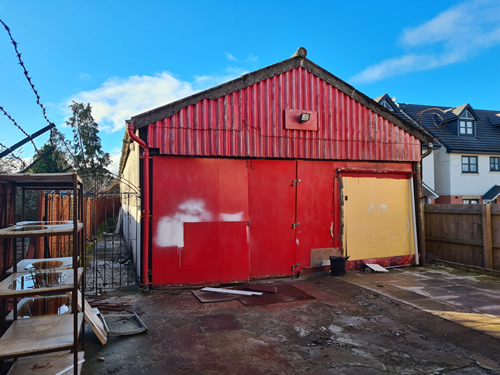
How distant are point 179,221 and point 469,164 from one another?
75.2ft

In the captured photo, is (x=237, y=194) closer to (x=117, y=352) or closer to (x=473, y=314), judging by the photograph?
(x=117, y=352)

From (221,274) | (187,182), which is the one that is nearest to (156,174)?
(187,182)

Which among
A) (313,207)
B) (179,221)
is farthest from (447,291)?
(179,221)

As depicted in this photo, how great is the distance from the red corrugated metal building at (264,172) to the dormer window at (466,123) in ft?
55.5

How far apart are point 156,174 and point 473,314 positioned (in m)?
6.57

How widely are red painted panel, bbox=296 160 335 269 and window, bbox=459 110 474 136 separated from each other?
19694mm

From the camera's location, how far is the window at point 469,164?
74.7 ft

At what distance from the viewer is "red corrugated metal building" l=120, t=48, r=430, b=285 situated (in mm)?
7355

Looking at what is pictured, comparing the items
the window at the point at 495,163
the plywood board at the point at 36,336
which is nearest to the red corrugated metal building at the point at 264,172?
the plywood board at the point at 36,336

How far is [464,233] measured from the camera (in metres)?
9.36

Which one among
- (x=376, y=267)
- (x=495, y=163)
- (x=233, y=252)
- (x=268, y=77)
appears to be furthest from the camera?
(x=495, y=163)

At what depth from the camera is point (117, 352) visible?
14.0 ft

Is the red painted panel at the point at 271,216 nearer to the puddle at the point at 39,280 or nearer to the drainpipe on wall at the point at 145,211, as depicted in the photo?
the drainpipe on wall at the point at 145,211

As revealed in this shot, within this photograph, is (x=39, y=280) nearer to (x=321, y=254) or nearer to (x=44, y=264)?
(x=44, y=264)
